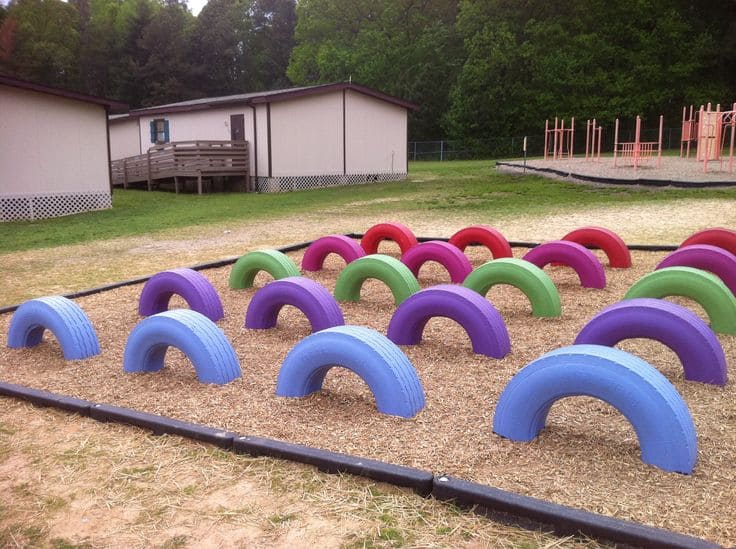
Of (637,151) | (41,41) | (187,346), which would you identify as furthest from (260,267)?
A: (41,41)

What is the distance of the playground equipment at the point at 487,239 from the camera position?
10.0 meters

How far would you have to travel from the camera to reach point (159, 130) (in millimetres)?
32719

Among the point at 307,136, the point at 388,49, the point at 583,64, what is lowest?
the point at 307,136

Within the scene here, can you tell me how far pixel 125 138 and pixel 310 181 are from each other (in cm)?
1301

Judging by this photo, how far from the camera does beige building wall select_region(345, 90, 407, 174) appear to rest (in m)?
29.8

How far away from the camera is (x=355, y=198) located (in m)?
23.5

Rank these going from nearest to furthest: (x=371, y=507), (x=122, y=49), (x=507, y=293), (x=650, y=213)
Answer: (x=371, y=507)
(x=507, y=293)
(x=650, y=213)
(x=122, y=49)

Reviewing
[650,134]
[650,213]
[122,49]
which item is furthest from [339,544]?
[122,49]

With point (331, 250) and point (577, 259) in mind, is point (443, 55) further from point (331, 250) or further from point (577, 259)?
point (577, 259)

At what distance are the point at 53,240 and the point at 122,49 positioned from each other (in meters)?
57.5

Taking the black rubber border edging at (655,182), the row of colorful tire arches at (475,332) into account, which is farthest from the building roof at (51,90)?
the black rubber border edging at (655,182)

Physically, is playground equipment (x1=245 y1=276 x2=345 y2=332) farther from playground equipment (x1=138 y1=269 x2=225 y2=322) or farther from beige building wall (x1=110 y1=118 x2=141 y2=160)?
beige building wall (x1=110 y1=118 x2=141 y2=160)

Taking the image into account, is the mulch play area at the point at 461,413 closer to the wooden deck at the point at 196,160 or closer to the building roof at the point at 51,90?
the building roof at the point at 51,90

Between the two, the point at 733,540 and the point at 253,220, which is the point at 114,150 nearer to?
the point at 253,220
